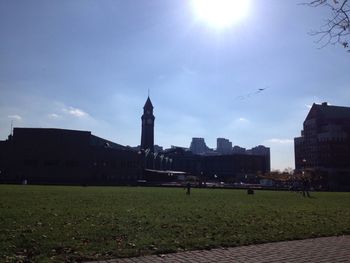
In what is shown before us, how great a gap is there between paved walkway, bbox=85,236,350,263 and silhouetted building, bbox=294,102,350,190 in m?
131

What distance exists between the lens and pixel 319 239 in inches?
504

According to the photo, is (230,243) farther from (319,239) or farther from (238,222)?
(238,222)

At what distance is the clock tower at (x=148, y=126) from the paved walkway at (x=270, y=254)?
173 meters

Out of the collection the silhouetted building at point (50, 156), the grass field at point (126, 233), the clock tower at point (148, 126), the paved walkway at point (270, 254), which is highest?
the clock tower at point (148, 126)

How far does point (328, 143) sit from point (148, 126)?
239 ft

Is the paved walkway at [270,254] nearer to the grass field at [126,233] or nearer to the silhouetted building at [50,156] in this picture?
the grass field at [126,233]

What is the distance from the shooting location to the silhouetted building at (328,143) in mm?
141375

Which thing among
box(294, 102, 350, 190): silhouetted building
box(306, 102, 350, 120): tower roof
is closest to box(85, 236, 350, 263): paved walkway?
box(294, 102, 350, 190): silhouetted building

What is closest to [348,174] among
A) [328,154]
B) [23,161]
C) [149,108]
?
[328,154]

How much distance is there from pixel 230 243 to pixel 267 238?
1622 millimetres

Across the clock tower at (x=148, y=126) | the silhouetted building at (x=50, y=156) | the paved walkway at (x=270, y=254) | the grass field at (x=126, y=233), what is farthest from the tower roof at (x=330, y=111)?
the paved walkway at (x=270, y=254)

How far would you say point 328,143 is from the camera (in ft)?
472

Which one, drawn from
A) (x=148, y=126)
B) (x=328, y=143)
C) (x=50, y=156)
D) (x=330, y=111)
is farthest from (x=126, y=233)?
(x=148, y=126)

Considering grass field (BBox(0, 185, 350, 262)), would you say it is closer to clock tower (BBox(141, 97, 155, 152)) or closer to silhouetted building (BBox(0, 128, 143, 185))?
silhouetted building (BBox(0, 128, 143, 185))
